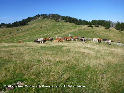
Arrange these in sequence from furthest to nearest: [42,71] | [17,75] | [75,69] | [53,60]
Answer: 1. [53,60]
2. [75,69]
3. [42,71]
4. [17,75]

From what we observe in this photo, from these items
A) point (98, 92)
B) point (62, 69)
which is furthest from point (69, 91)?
point (62, 69)

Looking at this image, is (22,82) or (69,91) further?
(22,82)

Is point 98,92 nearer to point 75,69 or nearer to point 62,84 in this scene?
point 62,84

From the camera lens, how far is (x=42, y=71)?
2172cm

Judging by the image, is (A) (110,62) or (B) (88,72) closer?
(B) (88,72)

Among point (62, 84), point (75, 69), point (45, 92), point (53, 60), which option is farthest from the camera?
point (53, 60)

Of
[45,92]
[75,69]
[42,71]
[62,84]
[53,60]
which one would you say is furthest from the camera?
[53,60]

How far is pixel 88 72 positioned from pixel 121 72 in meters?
4.37

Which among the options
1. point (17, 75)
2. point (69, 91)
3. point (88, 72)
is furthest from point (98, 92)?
point (17, 75)

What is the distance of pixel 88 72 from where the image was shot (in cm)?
2234

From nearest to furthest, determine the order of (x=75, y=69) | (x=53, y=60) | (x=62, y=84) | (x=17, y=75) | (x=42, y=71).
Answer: (x=62, y=84) → (x=17, y=75) → (x=42, y=71) → (x=75, y=69) → (x=53, y=60)

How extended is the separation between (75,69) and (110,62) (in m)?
7.66

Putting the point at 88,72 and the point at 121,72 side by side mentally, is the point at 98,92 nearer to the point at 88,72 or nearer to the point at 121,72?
the point at 88,72

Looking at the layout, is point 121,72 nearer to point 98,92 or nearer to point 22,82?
point 98,92
